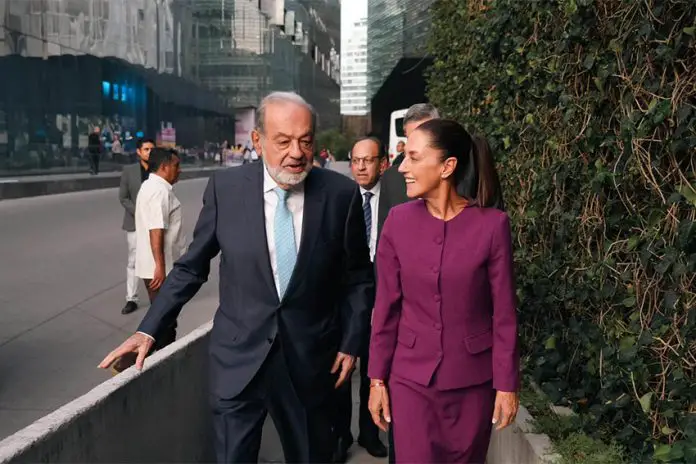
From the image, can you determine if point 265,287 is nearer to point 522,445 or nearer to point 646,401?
point 646,401

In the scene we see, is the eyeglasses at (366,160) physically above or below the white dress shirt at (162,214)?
above

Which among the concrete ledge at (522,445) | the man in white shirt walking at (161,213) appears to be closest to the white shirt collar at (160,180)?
the man in white shirt walking at (161,213)

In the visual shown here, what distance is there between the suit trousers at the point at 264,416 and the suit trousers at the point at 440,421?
1.72 feet

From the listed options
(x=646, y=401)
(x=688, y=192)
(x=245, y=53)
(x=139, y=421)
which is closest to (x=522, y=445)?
(x=646, y=401)

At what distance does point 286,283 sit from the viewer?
3135 millimetres

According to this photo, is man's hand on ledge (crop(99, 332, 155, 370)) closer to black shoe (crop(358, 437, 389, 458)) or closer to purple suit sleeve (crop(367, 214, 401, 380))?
purple suit sleeve (crop(367, 214, 401, 380))

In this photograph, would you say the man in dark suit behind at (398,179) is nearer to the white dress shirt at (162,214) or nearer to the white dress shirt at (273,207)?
the white dress shirt at (273,207)

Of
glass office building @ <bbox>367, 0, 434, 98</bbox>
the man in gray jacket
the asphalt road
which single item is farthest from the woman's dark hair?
glass office building @ <bbox>367, 0, 434, 98</bbox>

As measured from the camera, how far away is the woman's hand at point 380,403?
2.93m

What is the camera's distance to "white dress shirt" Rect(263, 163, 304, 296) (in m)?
3.17

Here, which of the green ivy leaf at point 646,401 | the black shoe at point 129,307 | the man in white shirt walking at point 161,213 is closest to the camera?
the green ivy leaf at point 646,401

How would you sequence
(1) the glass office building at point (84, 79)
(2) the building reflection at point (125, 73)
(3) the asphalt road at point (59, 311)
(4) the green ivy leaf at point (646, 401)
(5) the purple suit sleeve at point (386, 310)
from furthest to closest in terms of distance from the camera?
(2) the building reflection at point (125, 73)
(1) the glass office building at point (84, 79)
(3) the asphalt road at point (59, 311)
(4) the green ivy leaf at point (646, 401)
(5) the purple suit sleeve at point (386, 310)

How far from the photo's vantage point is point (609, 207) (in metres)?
3.47

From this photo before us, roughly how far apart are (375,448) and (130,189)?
18.0ft
